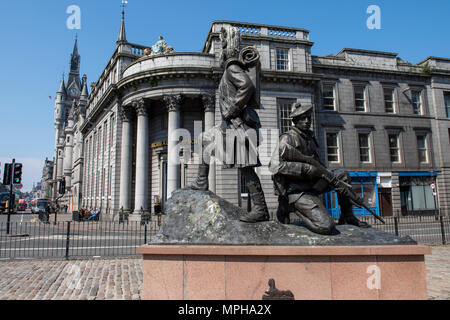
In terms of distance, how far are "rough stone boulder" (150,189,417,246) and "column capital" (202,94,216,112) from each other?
69.2ft

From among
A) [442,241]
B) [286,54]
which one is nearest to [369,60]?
[286,54]

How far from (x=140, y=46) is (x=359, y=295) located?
3199 cm

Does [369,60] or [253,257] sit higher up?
[369,60]

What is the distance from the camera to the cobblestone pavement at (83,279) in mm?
5715

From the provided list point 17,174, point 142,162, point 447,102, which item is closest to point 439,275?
point 17,174

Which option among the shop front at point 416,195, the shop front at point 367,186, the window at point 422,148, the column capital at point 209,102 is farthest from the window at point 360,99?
the column capital at point 209,102

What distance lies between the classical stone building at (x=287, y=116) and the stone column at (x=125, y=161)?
9cm

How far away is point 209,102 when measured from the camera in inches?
993

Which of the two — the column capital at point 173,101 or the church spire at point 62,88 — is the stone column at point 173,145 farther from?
the church spire at point 62,88

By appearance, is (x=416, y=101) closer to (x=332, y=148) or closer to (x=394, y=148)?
(x=394, y=148)

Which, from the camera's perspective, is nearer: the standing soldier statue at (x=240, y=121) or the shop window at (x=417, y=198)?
the standing soldier statue at (x=240, y=121)

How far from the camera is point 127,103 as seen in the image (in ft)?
89.0

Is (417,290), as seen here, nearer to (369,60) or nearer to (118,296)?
(118,296)
